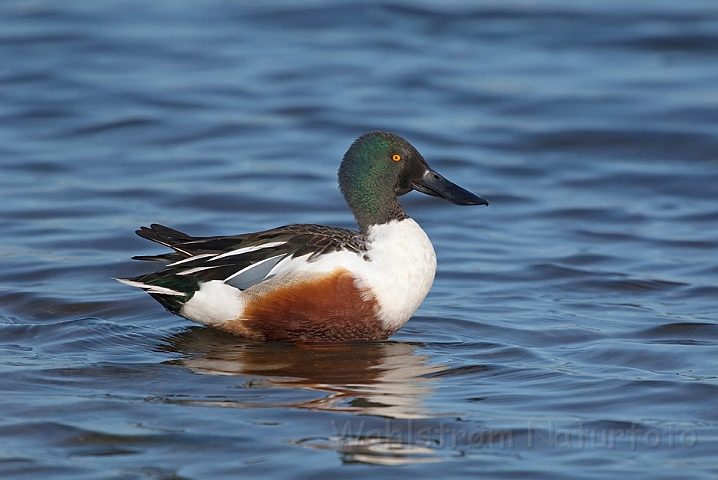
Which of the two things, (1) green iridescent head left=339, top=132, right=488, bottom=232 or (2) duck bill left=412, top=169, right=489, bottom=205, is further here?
(2) duck bill left=412, top=169, right=489, bottom=205

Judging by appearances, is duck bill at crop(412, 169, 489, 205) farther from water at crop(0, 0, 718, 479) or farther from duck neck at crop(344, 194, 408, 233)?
water at crop(0, 0, 718, 479)

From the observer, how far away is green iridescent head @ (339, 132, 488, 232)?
528 cm

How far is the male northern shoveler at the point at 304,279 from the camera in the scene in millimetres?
4934

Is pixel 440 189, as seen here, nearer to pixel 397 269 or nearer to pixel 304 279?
pixel 397 269

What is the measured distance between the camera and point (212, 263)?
5074 millimetres

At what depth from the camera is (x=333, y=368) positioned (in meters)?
4.77

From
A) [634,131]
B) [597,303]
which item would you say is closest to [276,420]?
[597,303]

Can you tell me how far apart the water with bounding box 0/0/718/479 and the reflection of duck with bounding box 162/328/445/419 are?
2 centimetres

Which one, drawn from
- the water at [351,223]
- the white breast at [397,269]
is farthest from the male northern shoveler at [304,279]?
the water at [351,223]

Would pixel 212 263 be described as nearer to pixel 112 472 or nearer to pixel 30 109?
pixel 112 472

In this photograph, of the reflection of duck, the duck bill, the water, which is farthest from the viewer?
the duck bill

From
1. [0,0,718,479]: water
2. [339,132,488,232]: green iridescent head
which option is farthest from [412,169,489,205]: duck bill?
[0,0,718,479]: water

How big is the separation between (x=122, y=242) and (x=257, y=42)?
6310 mm

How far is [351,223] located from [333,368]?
9.44ft
